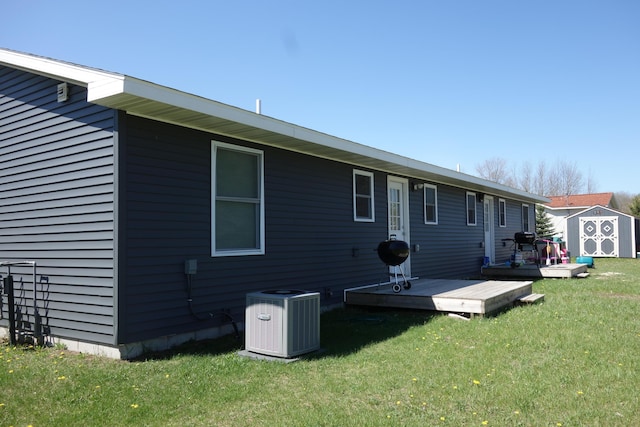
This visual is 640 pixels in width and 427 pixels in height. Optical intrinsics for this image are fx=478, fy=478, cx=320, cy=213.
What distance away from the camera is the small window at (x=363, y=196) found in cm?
869

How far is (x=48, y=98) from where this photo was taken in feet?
18.5

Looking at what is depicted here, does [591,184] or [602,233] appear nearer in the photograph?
[602,233]

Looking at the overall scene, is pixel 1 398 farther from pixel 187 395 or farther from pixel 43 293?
pixel 43 293

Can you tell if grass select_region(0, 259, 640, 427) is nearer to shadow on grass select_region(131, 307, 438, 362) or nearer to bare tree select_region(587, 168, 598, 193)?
shadow on grass select_region(131, 307, 438, 362)

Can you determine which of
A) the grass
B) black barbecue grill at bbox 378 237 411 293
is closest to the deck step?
the grass

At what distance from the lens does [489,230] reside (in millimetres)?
14938

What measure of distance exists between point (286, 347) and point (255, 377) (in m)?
0.59

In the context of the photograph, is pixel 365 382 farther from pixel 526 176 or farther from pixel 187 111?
pixel 526 176

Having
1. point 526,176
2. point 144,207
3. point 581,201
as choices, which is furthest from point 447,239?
point 526,176

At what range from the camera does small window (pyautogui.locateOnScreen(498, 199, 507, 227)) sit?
15.9m

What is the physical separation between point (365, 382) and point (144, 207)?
2.90 m

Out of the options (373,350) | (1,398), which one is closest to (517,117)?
(373,350)

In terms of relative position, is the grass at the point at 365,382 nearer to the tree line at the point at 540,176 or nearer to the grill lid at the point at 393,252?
the grill lid at the point at 393,252

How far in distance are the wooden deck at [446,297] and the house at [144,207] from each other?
590 mm
